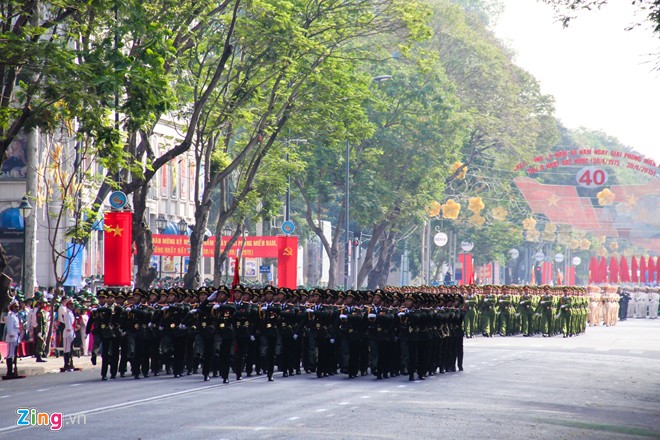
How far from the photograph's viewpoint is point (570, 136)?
387 ft

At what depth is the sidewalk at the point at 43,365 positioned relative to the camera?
25656 millimetres

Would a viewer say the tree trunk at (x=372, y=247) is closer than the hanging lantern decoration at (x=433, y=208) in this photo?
Yes

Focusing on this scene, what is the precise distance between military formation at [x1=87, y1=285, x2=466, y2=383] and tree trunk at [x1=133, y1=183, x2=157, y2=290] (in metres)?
8.20

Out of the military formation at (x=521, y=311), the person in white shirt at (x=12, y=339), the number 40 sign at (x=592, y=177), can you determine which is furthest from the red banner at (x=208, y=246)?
the number 40 sign at (x=592, y=177)

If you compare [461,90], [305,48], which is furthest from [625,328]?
[305,48]

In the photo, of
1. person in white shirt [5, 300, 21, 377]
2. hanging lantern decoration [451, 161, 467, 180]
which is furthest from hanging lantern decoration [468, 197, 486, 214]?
person in white shirt [5, 300, 21, 377]

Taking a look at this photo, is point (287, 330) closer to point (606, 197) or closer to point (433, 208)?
point (433, 208)

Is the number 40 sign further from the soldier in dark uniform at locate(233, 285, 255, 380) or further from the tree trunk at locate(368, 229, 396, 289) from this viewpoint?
the soldier in dark uniform at locate(233, 285, 255, 380)

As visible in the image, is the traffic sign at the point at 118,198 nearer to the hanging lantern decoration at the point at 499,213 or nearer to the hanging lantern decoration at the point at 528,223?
the hanging lantern decoration at the point at 499,213

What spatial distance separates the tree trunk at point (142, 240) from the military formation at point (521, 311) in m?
12.3

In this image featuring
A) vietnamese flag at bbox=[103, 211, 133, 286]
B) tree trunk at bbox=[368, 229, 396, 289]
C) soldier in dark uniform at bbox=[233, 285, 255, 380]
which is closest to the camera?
soldier in dark uniform at bbox=[233, 285, 255, 380]

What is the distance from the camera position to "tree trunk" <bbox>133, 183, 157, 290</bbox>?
3216 cm

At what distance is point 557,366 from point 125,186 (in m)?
11.3

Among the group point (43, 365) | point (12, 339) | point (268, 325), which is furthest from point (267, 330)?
point (43, 365)
